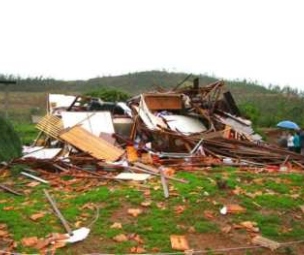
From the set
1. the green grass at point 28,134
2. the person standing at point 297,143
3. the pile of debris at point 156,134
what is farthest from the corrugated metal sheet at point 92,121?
the person standing at point 297,143

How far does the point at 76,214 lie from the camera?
28.6ft

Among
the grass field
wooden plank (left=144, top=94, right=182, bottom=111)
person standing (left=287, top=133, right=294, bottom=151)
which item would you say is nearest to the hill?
wooden plank (left=144, top=94, right=182, bottom=111)

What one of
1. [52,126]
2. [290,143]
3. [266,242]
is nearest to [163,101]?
[52,126]

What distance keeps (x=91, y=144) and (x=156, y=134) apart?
2.01 meters

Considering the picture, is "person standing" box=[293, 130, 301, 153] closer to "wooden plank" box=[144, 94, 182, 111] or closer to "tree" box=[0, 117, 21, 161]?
"wooden plank" box=[144, 94, 182, 111]

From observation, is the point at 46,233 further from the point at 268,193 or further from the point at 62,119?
the point at 62,119

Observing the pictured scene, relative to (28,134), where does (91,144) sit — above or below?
above

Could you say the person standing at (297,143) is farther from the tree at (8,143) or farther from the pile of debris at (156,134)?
the tree at (8,143)

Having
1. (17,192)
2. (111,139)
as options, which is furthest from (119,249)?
(111,139)

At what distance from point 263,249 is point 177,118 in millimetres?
9498

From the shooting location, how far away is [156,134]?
49.5 ft

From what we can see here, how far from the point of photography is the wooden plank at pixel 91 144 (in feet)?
44.2

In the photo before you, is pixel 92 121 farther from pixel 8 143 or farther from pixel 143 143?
pixel 8 143

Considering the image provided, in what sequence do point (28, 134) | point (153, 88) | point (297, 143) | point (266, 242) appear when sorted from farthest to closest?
1. point (153, 88)
2. point (28, 134)
3. point (297, 143)
4. point (266, 242)
